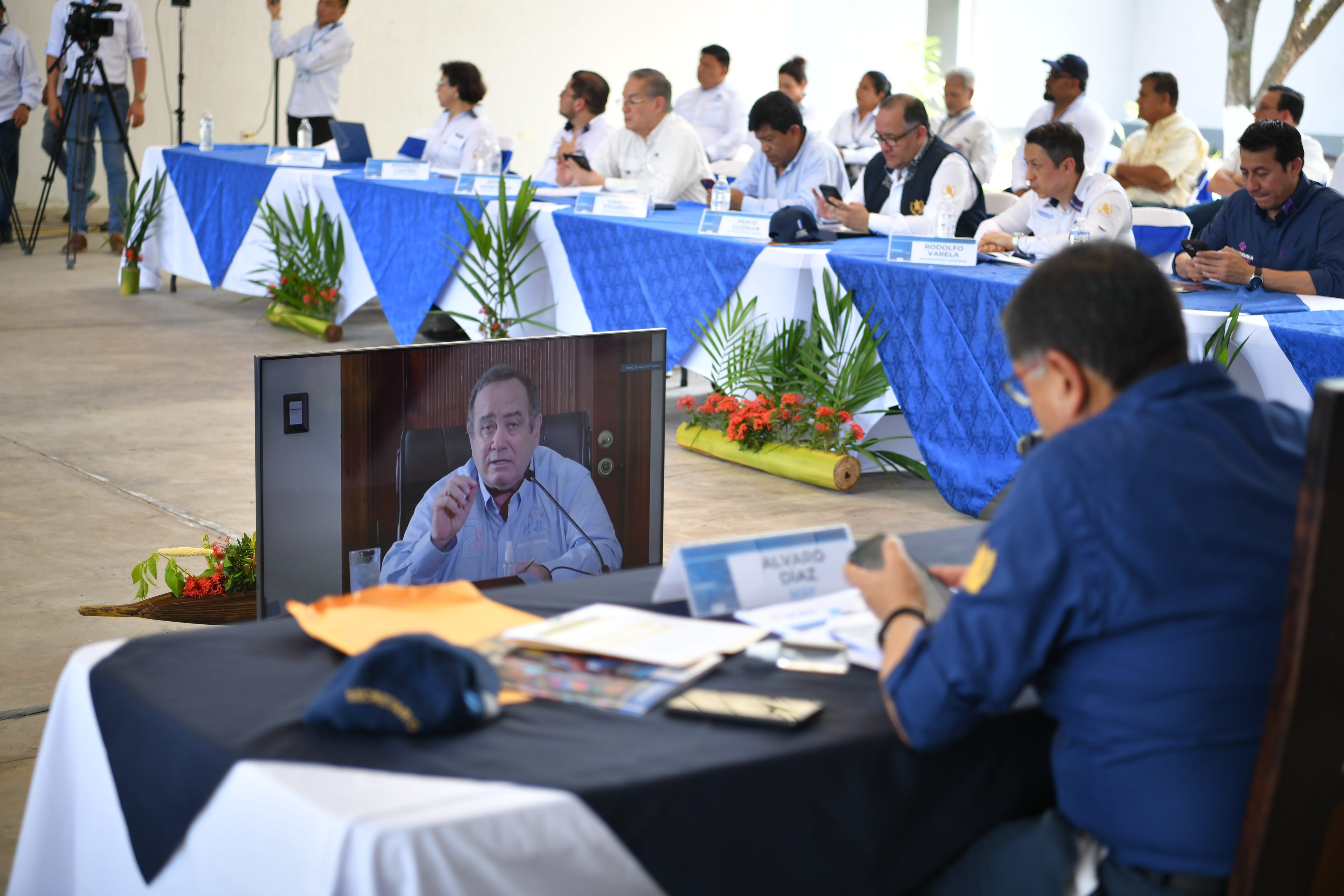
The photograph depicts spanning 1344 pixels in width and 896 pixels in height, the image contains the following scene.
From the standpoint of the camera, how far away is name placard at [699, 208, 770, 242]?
435cm

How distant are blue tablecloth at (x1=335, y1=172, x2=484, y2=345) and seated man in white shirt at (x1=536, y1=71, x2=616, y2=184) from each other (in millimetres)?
881

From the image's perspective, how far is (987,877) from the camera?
117 cm

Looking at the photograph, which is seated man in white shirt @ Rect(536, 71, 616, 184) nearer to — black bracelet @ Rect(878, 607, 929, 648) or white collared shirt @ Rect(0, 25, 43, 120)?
white collared shirt @ Rect(0, 25, 43, 120)

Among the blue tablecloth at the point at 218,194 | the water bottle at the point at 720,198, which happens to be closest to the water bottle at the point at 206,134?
the blue tablecloth at the point at 218,194

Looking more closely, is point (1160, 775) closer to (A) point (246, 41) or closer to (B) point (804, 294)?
(B) point (804, 294)

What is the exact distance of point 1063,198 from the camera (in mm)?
3969

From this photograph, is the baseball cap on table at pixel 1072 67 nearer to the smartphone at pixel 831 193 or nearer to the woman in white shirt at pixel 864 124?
the woman in white shirt at pixel 864 124

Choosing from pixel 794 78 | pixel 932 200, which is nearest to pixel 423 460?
pixel 932 200

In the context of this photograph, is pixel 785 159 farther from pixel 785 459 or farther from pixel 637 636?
pixel 637 636

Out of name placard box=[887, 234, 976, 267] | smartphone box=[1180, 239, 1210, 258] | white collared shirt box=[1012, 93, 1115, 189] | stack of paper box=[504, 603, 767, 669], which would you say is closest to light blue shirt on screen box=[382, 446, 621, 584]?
stack of paper box=[504, 603, 767, 669]

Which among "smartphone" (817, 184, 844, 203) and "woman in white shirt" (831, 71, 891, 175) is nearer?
"smartphone" (817, 184, 844, 203)

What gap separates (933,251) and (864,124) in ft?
18.9

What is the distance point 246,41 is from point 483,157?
5.59 meters

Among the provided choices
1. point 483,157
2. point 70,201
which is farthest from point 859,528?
point 70,201
